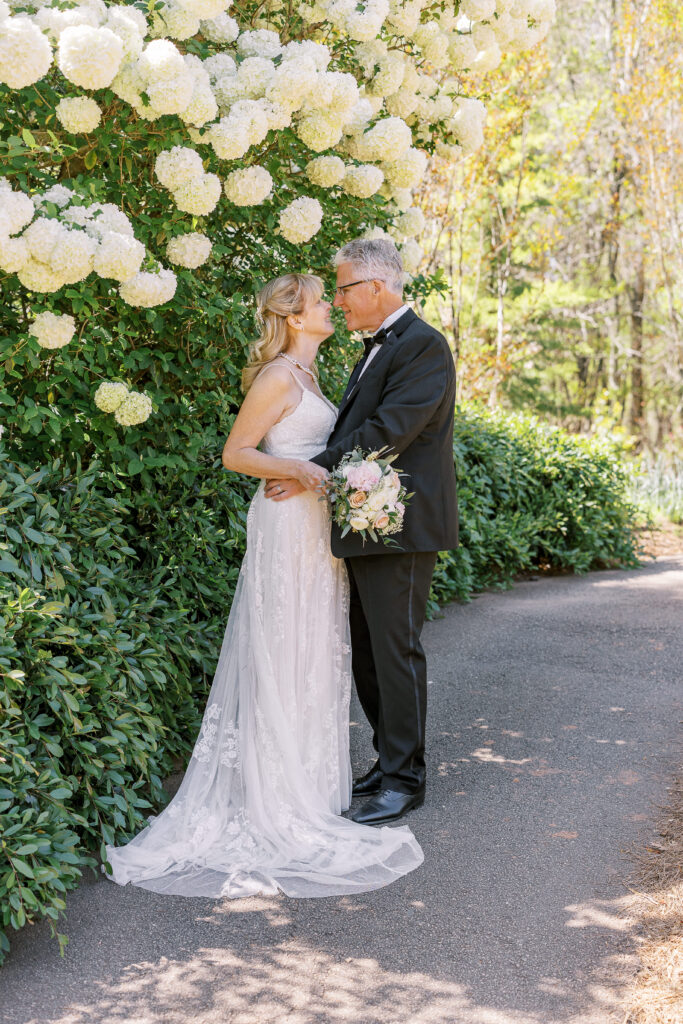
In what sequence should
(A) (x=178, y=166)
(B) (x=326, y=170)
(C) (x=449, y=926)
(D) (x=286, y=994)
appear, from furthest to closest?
(B) (x=326, y=170) → (A) (x=178, y=166) → (C) (x=449, y=926) → (D) (x=286, y=994)

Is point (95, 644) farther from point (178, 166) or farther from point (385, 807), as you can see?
point (178, 166)

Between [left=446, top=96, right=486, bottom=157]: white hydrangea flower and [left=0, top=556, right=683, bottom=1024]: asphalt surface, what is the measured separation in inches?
115

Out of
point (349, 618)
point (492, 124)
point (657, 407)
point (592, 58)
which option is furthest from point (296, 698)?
point (657, 407)

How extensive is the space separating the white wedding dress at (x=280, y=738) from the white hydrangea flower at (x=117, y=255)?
840 mm

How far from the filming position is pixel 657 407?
21766 millimetres

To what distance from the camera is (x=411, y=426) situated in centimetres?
367

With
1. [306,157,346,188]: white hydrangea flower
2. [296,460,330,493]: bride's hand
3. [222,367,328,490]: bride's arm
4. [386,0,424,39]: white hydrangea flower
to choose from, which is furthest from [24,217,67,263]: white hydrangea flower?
[386,0,424,39]: white hydrangea flower

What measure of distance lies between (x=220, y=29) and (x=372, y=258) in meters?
1.15

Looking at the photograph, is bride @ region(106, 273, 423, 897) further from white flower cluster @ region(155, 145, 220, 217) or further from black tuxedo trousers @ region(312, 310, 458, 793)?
white flower cluster @ region(155, 145, 220, 217)

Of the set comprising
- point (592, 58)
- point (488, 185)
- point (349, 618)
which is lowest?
point (349, 618)

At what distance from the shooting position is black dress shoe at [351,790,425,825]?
3.72 meters

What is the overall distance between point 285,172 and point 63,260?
5.25ft

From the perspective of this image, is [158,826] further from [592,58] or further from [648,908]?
[592,58]

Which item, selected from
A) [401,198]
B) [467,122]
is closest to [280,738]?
[401,198]
